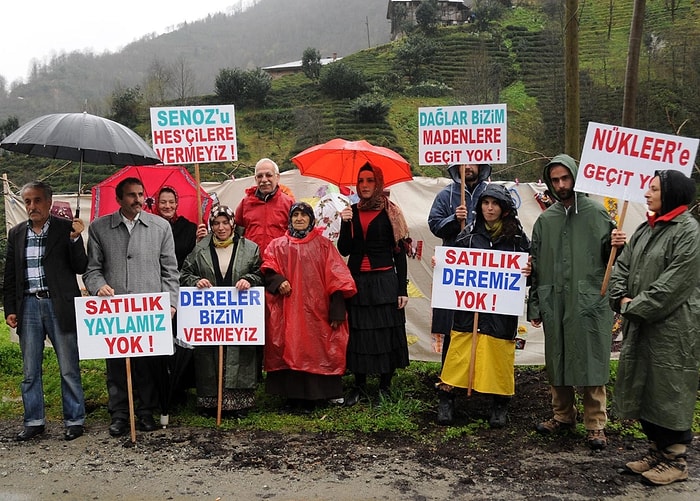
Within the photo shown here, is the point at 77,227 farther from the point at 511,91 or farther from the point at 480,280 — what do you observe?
the point at 511,91

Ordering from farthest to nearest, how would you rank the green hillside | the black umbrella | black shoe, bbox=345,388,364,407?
the green hillside < black shoe, bbox=345,388,364,407 < the black umbrella

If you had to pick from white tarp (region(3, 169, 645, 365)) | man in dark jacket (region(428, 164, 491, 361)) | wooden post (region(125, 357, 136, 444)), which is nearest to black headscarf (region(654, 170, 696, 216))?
man in dark jacket (region(428, 164, 491, 361))

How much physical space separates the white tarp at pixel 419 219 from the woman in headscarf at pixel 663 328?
115 inches

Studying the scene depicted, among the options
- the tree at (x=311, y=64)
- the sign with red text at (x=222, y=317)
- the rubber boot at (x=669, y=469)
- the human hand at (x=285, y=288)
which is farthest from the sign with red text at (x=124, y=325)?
the tree at (x=311, y=64)

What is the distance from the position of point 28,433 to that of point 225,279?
78.7 inches

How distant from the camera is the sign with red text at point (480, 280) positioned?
505 cm

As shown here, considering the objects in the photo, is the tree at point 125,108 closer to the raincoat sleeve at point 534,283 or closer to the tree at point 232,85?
the tree at point 232,85

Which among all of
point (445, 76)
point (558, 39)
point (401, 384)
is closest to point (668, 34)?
point (558, 39)

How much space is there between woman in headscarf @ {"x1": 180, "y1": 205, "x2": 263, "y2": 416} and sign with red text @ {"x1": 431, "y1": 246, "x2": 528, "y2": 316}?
5.20 feet

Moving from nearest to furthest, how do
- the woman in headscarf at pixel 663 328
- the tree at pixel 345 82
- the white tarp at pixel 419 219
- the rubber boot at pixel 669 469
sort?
the woman in headscarf at pixel 663 328
the rubber boot at pixel 669 469
the white tarp at pixel 419 219
the tree at pixel 345 82

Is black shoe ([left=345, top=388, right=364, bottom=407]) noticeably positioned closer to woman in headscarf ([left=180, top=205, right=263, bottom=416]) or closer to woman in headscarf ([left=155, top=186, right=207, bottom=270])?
woman in headscarf ([left=180, top=205, right=263, bottom=416])

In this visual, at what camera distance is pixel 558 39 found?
51062mm

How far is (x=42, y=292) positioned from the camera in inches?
199

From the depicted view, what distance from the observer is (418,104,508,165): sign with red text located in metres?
5.55
